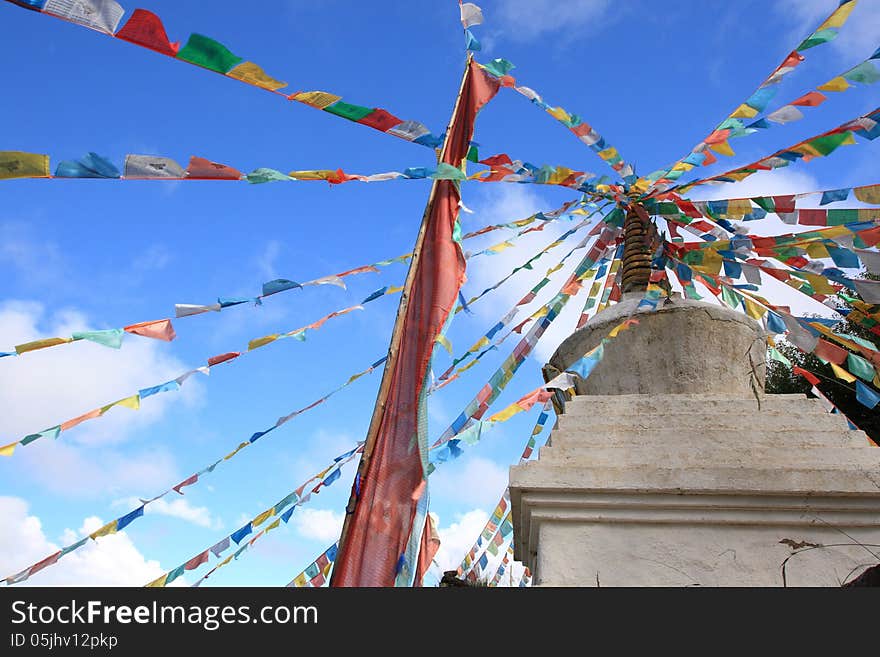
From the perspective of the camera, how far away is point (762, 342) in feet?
17.2

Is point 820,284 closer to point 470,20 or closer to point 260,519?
point 470,20

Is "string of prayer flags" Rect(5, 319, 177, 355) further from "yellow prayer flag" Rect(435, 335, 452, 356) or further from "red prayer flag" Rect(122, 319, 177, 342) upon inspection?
"yellow prayer flag" Rect(435, 335, 452, 356)

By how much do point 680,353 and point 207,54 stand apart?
11.9 feet

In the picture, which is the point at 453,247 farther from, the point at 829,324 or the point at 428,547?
the point at 829,324

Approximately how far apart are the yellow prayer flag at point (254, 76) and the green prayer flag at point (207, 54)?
0.11 feet

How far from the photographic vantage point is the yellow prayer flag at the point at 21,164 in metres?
2.62

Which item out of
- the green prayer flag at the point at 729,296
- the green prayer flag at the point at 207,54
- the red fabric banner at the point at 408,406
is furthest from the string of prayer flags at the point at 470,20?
the green prayer flag at the point at 729,296

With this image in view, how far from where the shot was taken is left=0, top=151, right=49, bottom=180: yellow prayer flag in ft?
8.59

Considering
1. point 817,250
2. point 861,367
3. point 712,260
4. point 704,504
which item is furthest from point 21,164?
point 861,367

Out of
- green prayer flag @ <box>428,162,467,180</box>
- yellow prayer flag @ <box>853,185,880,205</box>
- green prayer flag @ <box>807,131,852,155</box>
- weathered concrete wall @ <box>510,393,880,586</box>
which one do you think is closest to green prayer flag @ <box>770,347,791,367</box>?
yellow prayer flag @ <box>853,185,880,205</box>

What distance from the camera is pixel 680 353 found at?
493cm

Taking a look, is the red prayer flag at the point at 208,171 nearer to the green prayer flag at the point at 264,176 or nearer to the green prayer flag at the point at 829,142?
the green prayer flag at the point at 264,176
